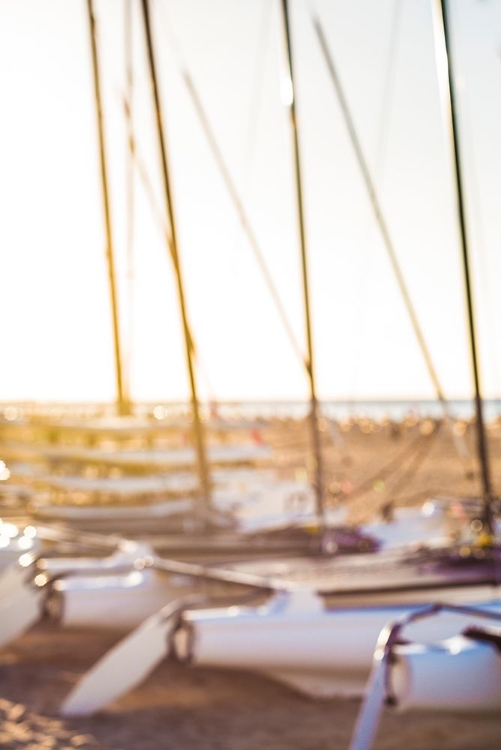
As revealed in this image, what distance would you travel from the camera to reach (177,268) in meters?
12.5

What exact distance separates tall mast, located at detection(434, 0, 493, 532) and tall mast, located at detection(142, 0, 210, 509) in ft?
15.4

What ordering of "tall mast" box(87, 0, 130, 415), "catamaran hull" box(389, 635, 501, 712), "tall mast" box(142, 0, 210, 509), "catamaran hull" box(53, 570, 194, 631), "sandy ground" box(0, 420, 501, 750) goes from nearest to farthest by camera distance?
1. "catamaran hull" box(389, 635, 501, 712)
2. "sandy ground" box(0, 420, 501, 750)
3. "catamaran hull" box(53, 570, 194, 631)
4. "tall mast" box(142, 0, 210, 509)
5. "tall mast" box(87, 0, 130, 415)

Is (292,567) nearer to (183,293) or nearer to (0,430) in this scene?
(183,293)

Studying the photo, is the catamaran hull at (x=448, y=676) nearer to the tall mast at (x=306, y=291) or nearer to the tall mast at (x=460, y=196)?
the tall mast at (x=460, y=196)

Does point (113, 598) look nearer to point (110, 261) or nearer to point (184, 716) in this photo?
point (184, 716)

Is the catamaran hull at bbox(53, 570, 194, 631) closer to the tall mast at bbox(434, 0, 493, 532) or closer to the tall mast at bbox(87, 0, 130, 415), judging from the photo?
the tall mast at bbox(434, 0, 493, 532)

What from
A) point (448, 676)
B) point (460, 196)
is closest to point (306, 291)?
point (460, 196)

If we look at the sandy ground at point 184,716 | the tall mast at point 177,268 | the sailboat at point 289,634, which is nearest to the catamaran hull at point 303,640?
the sailboat at point 289,634

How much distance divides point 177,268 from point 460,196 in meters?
5.23

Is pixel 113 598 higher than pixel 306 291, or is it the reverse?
pixel 306 291

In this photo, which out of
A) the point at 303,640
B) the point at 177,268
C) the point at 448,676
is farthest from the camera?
the point at 177,268

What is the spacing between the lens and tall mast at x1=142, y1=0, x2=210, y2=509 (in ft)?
38.9

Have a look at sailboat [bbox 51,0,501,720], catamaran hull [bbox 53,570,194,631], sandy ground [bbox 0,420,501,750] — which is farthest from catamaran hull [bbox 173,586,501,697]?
catamaran hull [bbox 53,570,194,631]

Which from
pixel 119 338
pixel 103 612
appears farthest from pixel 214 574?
pixel 119 338
